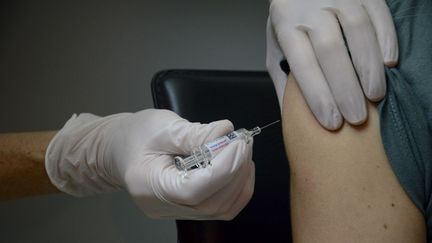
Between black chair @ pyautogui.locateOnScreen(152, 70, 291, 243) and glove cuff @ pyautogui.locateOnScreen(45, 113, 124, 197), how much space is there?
0.19m

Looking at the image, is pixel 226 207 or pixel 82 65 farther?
pixel 82 65

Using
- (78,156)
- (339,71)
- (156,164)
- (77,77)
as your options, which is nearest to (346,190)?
(339,71)

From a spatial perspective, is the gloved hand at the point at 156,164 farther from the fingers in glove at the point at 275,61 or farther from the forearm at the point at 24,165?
the fingers in glove at the point at 275,61

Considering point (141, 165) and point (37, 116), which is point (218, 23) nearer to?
point (37, 116)

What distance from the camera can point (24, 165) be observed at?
1.05m

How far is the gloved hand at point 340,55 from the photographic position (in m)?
0.65

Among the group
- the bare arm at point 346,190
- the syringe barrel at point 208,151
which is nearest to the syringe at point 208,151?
the syringe barrel at point 208,151

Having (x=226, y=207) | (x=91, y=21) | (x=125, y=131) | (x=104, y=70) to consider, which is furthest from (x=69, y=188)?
(x=91, y=21)

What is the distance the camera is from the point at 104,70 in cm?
156

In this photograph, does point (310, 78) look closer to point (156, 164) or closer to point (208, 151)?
point (208, 151)

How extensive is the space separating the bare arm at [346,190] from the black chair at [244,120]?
24 cm

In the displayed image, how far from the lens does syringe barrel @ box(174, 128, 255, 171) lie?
72cm

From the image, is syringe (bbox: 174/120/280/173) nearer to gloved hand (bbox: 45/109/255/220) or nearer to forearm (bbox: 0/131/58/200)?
gloved hand (bbox: 45/109/255/220)

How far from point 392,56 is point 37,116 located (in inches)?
52.4
